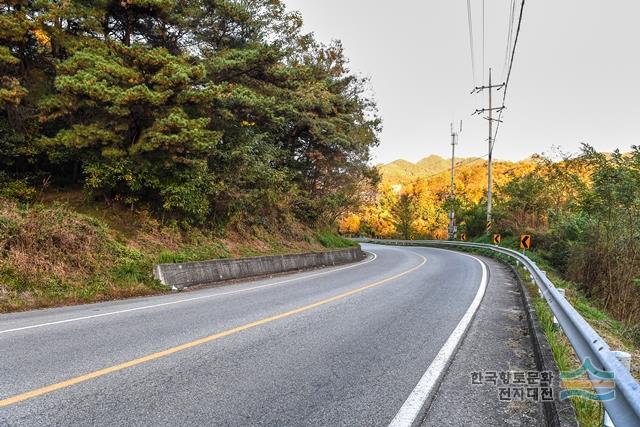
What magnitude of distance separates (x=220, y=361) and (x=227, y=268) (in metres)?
9.08

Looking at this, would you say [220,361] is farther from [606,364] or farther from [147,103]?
[147,103]

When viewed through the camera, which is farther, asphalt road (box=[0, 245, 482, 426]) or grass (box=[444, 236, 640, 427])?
asphalt road (box=[0, 245, 482, 426])

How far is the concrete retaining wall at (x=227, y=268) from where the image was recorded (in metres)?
11.5

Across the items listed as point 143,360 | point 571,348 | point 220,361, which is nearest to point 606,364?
point 571,348

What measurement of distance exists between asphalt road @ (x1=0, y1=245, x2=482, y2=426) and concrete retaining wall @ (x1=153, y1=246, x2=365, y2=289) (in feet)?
9.35

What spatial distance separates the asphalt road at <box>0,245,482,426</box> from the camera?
3.34 meters

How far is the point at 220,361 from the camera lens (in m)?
4.60

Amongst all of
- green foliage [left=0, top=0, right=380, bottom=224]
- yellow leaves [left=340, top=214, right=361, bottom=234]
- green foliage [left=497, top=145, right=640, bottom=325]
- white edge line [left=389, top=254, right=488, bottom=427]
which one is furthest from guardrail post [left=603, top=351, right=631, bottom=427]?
yellow leaves [left=340, top=214, right=361, bottom=234]

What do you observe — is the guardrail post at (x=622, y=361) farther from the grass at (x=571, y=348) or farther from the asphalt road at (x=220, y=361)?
the asphalt road at (x=220, y=361)

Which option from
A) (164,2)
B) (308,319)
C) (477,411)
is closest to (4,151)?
(164,2)

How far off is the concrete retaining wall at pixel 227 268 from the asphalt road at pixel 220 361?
285 cm

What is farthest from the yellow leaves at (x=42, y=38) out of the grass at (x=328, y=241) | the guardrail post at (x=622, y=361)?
the grass at (x=328, y=241)

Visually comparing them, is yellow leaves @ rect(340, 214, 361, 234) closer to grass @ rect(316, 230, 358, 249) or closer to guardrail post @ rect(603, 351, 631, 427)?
grass @ rect(316, 230, 358, 249)

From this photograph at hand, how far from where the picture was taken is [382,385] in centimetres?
399
